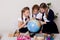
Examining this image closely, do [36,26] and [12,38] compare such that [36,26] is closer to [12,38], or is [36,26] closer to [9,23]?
[12,38]

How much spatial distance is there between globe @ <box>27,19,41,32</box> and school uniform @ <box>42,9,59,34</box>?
0.31 ft

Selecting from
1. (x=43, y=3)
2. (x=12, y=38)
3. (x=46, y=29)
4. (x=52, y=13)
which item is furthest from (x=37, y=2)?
(x=12, y=38)

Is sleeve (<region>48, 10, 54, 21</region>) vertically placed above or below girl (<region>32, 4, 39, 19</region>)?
below

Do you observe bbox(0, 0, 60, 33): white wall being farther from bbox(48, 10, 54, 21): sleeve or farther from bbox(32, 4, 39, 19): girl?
bbox(48, 10, 54, 21): sleeve

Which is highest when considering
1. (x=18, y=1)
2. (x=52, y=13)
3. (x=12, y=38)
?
(x=18, y=1)

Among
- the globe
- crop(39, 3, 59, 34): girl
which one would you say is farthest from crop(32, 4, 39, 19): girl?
the globe

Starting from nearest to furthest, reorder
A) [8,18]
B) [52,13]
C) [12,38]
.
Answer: [12,38] < [52,13] < [8,18]

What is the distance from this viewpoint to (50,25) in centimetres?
177

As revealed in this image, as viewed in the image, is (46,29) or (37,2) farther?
(37,2)

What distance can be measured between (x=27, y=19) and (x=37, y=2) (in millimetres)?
217

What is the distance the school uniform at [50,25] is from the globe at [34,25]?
94 mm

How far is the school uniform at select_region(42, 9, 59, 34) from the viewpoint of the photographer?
1738 mm

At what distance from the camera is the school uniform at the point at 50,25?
5.70ft

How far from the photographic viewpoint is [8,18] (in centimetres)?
194
